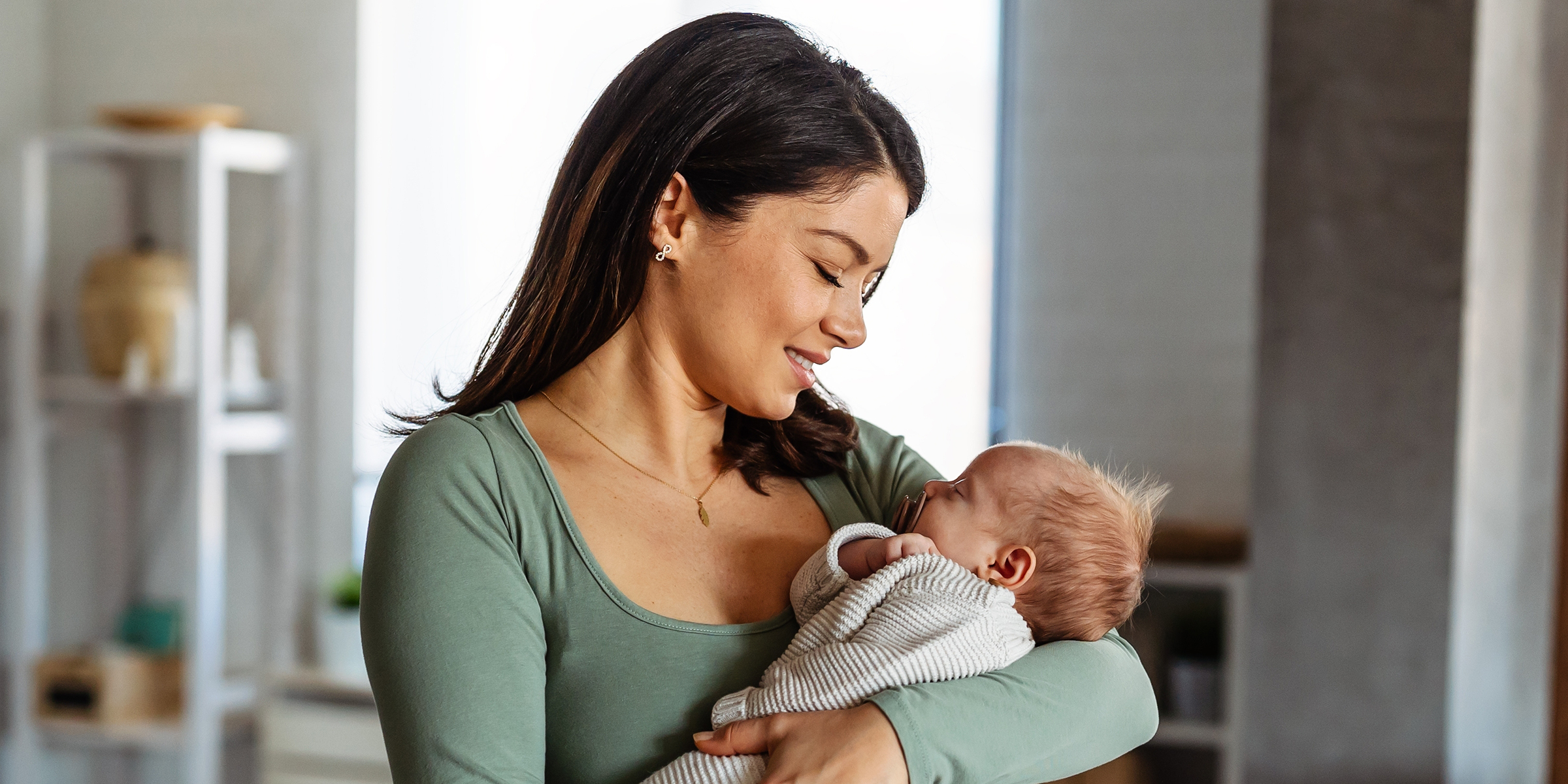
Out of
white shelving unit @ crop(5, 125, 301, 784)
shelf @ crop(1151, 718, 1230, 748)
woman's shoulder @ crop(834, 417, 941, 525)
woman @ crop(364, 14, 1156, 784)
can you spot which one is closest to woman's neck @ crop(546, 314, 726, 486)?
woman @ crop(364, 14, 1156, 784)

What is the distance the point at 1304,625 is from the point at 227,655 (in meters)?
3.29

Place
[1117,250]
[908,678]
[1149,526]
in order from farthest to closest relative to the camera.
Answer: [1117,250], [1149,526], [908,678]

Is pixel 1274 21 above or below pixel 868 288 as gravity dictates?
above

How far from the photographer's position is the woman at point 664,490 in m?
1.11

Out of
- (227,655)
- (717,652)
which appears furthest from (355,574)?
(717,652)

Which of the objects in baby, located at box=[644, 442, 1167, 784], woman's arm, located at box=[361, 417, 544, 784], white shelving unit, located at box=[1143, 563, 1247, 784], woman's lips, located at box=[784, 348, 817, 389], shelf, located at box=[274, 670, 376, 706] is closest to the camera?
woman's arm, located at box=[361, 417, 544, 784]

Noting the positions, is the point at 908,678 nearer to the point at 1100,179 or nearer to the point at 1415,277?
the point at 1415,277

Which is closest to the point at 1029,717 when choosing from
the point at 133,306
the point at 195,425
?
the point at 195,425

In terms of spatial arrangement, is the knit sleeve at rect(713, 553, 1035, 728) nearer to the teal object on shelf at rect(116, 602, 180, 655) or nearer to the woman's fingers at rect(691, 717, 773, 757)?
the woman's fingers at rect(691, 717, 773, 757)

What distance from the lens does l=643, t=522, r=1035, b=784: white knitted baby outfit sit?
1.17 metres

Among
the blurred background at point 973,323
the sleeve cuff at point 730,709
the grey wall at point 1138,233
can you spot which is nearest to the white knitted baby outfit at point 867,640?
the sleeve cuff at point 730,709

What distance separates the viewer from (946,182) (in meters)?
3.92

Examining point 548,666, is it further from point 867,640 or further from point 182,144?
point 182,144

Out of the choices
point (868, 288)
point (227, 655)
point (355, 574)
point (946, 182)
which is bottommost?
point (227, 655)
